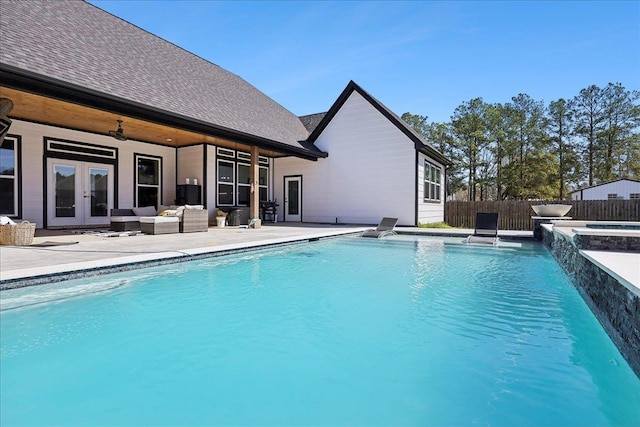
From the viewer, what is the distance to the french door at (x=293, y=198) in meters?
15.8

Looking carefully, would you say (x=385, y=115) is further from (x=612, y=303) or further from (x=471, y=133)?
(x=471, y=133)

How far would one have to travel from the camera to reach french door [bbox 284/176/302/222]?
52.0 ft

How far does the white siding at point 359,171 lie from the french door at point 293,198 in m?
0.22

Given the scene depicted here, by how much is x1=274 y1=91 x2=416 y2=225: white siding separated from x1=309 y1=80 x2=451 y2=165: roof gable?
0.15 meters

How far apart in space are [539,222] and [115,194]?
1360 centimetres

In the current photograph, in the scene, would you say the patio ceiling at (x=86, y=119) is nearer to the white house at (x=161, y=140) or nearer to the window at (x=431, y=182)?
the white house at (x=161, y=140)

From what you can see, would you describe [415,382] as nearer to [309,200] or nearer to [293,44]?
[293,44]

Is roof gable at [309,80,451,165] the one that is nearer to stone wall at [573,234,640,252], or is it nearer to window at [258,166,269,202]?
window at [258,166,269,202]

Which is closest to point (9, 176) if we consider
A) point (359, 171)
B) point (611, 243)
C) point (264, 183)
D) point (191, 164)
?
point (191, 164)

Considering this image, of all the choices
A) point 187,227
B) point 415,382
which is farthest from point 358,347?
point 187,227

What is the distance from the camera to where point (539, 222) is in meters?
10.4

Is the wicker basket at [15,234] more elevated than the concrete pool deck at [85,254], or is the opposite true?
the wicker basket at [15,234]

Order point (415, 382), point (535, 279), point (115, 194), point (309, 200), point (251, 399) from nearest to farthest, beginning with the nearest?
point (251, 399) → point (415, 382) → point (535, 279) → point (115, 194) → point (309, 200)

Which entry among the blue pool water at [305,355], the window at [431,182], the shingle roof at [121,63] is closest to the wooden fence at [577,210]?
the window at [431,182]
